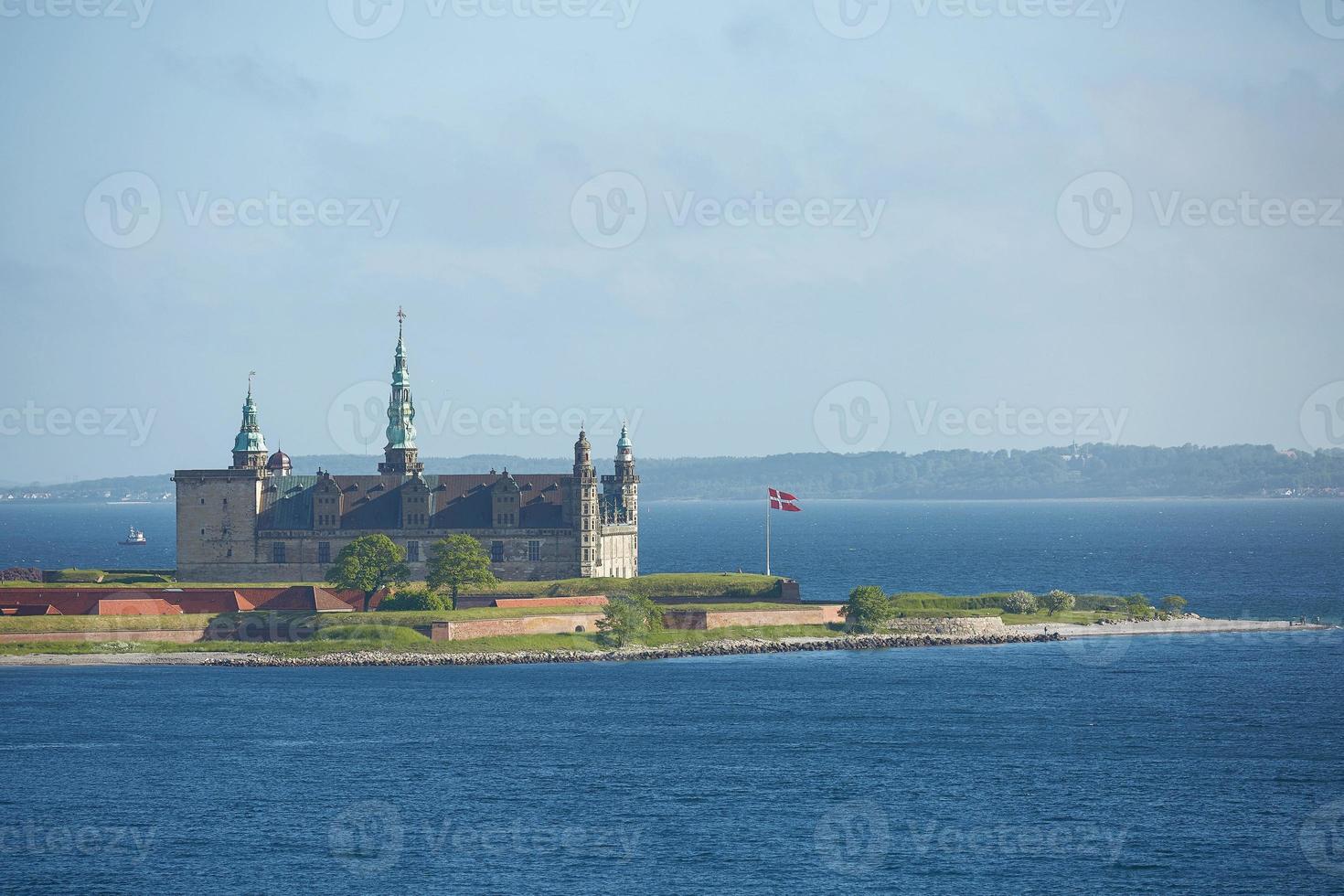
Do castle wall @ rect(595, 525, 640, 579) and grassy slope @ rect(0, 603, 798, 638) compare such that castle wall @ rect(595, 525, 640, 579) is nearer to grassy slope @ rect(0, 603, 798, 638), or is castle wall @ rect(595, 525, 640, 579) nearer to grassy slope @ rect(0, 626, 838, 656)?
grassy slope @ rect(0, 603, 798, 638)

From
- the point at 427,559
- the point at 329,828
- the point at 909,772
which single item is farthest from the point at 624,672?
the point at 329,828

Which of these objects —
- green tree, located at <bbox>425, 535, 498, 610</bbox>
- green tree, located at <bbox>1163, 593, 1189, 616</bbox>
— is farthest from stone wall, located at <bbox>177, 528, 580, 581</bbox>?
green tree, located at <bbox>1163, 593, 1189, 616</bbox>

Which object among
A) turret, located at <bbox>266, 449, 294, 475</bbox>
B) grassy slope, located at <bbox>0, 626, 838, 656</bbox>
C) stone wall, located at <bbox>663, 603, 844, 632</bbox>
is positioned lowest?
grassy slope, located at <bbox>0, 626, 838, 656</bbox>

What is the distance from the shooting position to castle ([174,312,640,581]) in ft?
446

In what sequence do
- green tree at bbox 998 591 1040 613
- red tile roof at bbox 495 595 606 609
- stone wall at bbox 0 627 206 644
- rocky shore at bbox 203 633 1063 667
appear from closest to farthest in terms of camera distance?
rocky shore at bbox 203 633 1063 667
stone wall at bbox 0 627 206 644
red tile roof at bbox 495 595 606 609
green tree at bbox 998 591 1040 613

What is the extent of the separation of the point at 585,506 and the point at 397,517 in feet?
45.9

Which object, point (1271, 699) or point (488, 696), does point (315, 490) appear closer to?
point (488, 696)

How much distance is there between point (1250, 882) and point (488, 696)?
153 ft

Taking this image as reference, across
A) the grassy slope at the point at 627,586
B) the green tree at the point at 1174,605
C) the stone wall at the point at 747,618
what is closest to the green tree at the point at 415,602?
the grassy slope at the point at 627,586

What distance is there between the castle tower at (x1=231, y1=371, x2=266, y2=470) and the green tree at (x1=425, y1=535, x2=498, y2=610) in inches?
869

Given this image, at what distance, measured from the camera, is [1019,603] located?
433 feet

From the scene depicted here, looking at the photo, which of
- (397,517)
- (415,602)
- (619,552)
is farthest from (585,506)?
(415,602)

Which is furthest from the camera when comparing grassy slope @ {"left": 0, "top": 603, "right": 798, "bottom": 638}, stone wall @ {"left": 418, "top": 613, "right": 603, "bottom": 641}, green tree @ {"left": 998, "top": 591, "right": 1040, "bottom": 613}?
green tree @ {"left": 998, "top": 591, "right": 1040, "bottom": 613}

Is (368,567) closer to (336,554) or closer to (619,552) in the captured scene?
(336,554)
